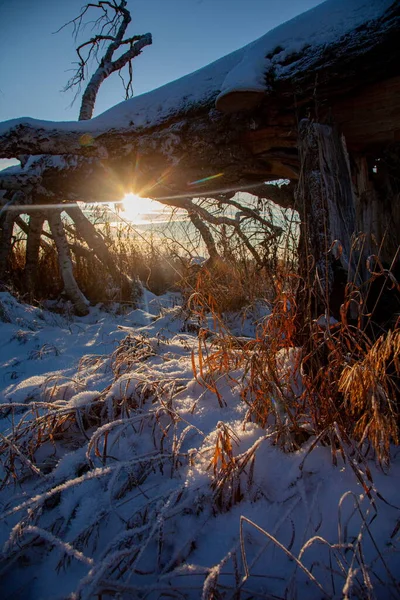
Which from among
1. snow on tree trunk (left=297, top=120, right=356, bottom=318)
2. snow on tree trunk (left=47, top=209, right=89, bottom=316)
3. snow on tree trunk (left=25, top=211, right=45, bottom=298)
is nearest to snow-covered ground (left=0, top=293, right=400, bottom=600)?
snow on tree trunk (left=297, top=120, right=356, bottom=318)

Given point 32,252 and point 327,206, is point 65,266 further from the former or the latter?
point 327,206

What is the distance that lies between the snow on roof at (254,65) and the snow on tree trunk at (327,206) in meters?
0.41

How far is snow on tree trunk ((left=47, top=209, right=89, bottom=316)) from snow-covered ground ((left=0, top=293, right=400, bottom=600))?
9.41ft

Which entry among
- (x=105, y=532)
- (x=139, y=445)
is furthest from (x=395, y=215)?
(x=105, y=532)

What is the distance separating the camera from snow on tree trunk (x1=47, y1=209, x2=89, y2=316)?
4277mm

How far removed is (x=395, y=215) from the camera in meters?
2.12

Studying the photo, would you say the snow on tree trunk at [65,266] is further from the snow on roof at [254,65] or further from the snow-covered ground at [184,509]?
the snow-covered ground at [184,509]

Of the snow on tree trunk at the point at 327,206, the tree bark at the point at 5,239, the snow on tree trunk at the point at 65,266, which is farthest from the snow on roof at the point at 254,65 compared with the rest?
the tree bark at the point at 5,239

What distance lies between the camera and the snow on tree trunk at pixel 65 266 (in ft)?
14.0

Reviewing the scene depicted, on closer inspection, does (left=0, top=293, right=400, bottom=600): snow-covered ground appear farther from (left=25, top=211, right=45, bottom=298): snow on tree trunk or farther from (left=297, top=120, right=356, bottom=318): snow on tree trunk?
(left=25, top=211, right=45, bottom=298): snow on tree trunk

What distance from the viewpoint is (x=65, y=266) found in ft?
14.3

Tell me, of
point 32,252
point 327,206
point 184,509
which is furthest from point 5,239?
point 184,509

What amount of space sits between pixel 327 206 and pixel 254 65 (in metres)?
0.94

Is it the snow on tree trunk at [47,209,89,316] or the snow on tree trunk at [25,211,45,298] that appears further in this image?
the snow on tree trunk at [25,211,45,298]
